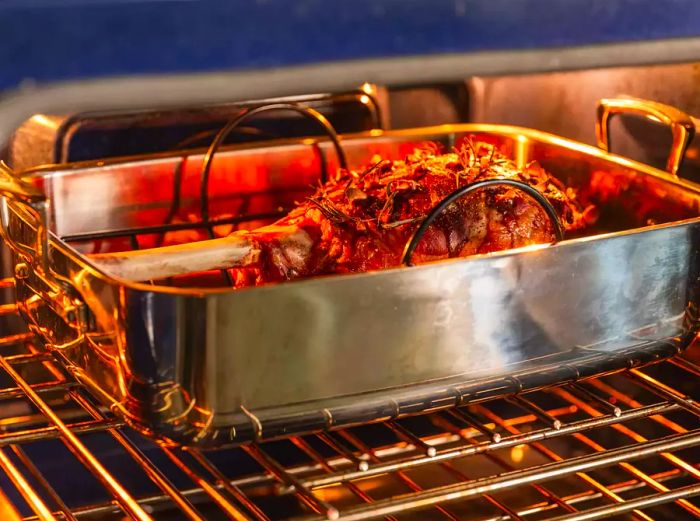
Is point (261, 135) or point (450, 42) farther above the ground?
point (450, 42)

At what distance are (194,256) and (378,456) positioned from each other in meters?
0.50

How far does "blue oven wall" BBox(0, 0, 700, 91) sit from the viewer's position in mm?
692

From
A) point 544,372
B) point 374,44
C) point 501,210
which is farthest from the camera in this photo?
point 501,210

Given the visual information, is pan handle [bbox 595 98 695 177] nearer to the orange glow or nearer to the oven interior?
the oven interior

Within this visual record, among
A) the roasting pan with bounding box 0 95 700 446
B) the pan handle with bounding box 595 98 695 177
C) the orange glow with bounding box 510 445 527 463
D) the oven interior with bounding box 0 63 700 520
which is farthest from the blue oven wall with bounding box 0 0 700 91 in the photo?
the orange glow with bounding box 510 445 527 463

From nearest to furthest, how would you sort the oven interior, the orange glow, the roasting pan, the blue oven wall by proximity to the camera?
the blue oven wall, the roasting pan, the oven interior, the orange glow

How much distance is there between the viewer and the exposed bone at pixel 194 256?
1.08 m

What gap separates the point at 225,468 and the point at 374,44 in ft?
2.72

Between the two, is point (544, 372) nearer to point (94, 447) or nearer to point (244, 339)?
point (244, 339)

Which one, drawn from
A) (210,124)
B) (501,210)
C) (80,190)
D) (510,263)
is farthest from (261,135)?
(510,263)

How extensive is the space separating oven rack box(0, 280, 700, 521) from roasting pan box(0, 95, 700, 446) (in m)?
0.08

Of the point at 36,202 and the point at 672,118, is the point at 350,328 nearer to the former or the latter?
the point at 36,202

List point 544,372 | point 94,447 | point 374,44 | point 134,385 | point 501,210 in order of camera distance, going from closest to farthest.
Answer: point 374,44
point 134,385
point 544,372
point 501,210
point 94,447

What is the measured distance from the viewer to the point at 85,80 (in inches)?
28.1
